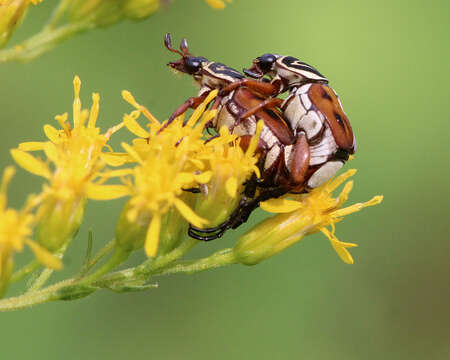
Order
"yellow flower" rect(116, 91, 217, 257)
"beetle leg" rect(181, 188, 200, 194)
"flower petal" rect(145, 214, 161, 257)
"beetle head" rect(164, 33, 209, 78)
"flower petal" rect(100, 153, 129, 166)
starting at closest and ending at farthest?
"flower petal" rect(145, 214, 161, 257), "yellow flower" rect(116, 91, 217, 257), "flower petal" rect(100, 153, 129, 166), "beetle leg" rect(181, 188, 200, 194), "beetle head" rect(164, 33, 209, 78)

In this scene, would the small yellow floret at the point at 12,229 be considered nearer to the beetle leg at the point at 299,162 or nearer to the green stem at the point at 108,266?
the green stem at the point at 108,266

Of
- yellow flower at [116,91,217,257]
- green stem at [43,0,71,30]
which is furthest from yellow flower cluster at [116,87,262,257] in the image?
green stem at [43,0,71,30]

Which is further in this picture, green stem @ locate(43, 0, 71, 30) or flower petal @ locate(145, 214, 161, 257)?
green stem @ locate(43, 0, 71, 30)

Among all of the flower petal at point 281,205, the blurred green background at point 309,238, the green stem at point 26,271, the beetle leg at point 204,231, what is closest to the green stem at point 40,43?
the green stem at point 26,271

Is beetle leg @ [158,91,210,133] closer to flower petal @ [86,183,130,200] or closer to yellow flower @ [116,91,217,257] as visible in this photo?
yellow flower @ [116,91,217,257]

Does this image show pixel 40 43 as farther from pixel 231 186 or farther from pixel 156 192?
pixel 231 186

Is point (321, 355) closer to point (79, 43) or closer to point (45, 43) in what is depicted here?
point (79, 43)

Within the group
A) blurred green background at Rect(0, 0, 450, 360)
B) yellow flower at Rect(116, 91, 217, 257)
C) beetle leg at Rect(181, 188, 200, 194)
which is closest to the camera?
yellow flower at Rect(116, 91, 217, 257)
